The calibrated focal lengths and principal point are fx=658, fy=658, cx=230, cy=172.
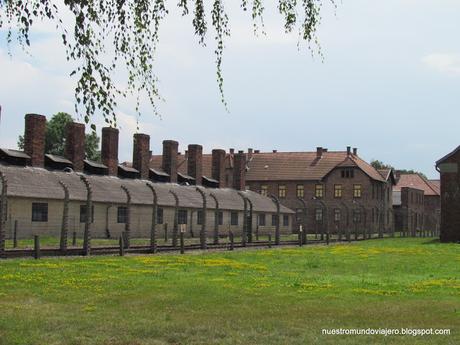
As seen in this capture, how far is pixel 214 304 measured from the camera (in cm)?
1126

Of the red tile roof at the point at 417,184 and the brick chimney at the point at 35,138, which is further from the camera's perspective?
the red tile roof at the point at 417,184

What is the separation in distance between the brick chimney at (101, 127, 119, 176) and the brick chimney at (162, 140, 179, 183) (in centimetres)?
745

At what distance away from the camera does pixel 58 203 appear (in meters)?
38.8

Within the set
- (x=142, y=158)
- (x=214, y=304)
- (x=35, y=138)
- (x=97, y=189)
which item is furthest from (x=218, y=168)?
(x=214, y=304)

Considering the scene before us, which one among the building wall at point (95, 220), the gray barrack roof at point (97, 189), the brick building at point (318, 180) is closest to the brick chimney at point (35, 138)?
the gray barrack roof at point (97, 189)

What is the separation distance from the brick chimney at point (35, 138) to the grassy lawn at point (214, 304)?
23.6m

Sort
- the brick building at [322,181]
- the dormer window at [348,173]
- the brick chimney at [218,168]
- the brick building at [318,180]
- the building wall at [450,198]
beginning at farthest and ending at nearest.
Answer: the dormer window at [348,173] < the brick building at [322,181] < the brick building at [318,180] < the brick chimney at [218,168] < the building wall at [450,198]

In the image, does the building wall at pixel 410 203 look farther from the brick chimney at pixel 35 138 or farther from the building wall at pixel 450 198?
the brick chimney at pixel 35 138

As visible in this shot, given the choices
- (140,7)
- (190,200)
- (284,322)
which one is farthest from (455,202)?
(140,7)

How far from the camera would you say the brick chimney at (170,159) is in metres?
56.3

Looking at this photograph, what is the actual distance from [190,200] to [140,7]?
147 ft

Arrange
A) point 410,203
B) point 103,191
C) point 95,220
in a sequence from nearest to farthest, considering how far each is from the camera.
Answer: point 95,220 < point 103,191 < point 410,203

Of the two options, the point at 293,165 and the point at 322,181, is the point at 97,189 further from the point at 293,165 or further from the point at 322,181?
the point at 293,165

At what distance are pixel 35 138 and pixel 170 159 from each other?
1636 centimetres
